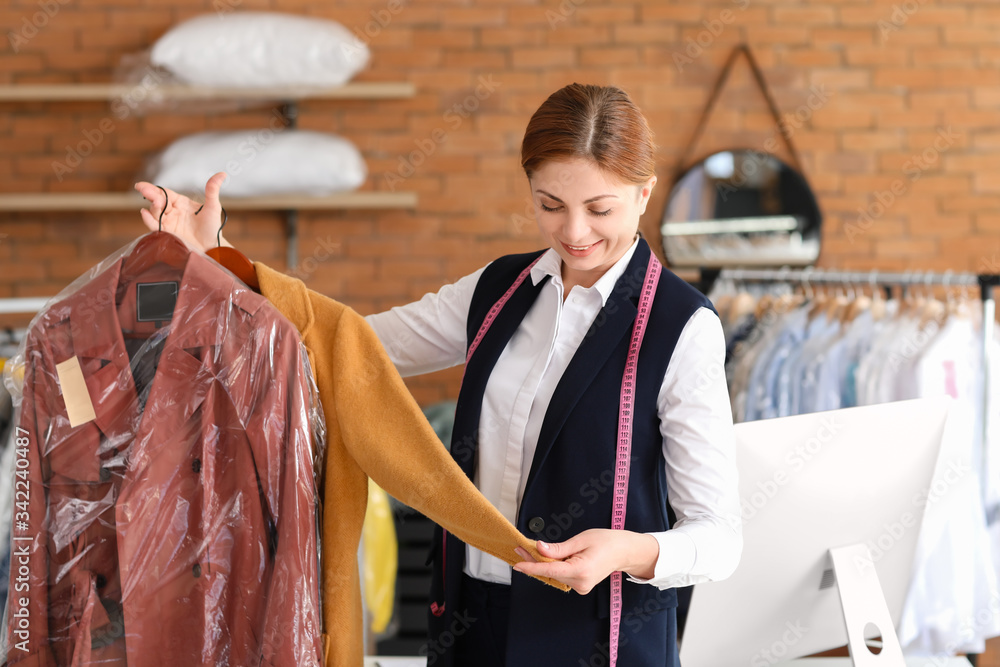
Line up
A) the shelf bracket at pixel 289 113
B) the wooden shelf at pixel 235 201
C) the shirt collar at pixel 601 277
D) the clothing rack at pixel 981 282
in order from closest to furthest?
the shirt collar at pixel 601 277 < the clothing rack at pixel 981 282 < the wooden shelf at pixel 235 201 < the shelf bracket at pixel 289 113

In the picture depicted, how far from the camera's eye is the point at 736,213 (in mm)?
3074

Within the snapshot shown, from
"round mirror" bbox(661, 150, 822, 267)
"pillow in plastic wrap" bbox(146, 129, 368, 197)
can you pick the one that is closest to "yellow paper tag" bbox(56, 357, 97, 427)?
"pillow in plastic wrap" bbox(146, 129, 368, 197)

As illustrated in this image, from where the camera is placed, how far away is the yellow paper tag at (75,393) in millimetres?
1012

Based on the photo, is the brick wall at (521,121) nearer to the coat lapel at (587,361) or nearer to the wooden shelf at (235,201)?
the wooden shelf at (235,201)

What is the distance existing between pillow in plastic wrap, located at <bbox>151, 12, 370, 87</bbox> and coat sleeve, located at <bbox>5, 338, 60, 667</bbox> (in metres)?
1.83

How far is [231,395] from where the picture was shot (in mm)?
1028

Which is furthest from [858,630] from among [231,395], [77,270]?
[77,270]

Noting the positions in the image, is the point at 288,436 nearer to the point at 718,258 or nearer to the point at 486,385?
the point at 486,385

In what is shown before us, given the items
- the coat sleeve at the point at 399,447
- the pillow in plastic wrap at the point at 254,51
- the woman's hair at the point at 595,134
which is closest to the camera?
the coat sleeve at the point at 399,447

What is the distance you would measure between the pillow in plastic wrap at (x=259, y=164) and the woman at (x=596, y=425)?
4.96 feet

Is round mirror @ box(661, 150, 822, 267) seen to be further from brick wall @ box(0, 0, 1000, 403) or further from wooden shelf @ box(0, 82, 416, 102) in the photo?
wooden shelf @ box(0, 82, 416, 102)

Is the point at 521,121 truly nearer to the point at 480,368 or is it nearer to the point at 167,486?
the point at 480,368

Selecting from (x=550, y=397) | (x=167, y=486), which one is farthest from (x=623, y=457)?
(x=167, y=486)

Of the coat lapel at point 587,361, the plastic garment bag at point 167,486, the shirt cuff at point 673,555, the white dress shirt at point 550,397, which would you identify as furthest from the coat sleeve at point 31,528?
the shirt cuff at point 673,555
